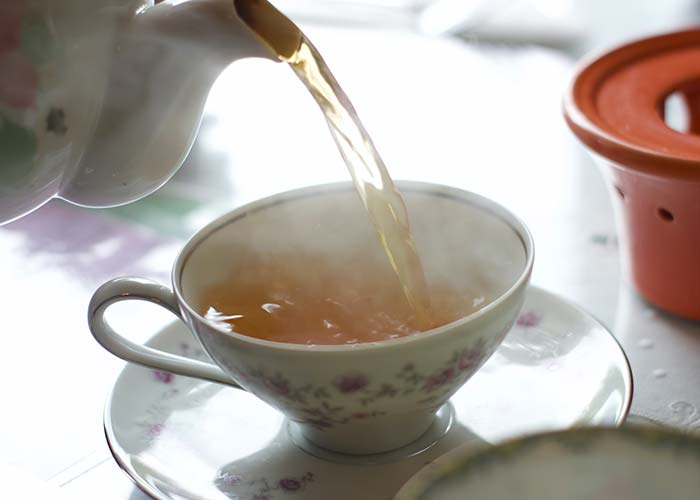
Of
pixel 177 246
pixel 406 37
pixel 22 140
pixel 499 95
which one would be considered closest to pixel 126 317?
pixel 177 246

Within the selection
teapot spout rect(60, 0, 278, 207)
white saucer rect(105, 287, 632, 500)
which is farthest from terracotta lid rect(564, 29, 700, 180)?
teapot spout rect(60, 0, 278, 207)

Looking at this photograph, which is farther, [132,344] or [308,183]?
[308,183]

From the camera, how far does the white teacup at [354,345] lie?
0.48 meters

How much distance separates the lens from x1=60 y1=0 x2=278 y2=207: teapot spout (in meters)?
0.48

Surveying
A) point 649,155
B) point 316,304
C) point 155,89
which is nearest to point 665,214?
point 649,155

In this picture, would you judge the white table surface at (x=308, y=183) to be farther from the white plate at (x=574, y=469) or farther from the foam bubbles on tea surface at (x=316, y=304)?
the white plate at (x=574, y=469)

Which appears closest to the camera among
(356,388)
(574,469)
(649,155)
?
(574,469)

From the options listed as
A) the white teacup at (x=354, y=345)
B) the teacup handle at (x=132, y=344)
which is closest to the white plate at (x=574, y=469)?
the white teacup at (x=354, y=345)

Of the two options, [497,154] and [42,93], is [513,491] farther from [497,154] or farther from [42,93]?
[497,154]

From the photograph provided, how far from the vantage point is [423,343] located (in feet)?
1.54

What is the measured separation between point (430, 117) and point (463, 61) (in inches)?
7.2

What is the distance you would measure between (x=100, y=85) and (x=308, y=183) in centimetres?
49

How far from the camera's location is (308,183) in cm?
97

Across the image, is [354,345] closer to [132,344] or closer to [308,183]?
[132,344]
